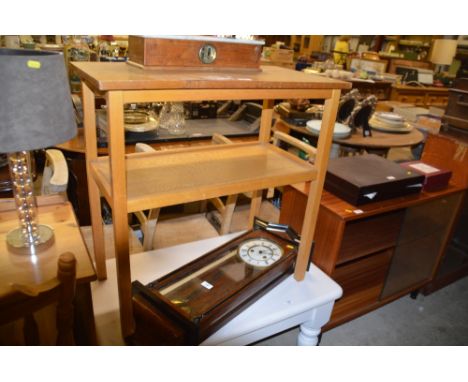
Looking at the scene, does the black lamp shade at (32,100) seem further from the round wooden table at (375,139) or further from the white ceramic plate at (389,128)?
the white ceramic plate at (389,128)

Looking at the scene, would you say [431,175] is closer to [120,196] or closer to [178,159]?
[178,159]

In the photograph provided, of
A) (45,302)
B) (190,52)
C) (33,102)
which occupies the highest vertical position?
(190,52)

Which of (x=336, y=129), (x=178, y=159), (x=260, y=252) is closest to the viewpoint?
(x=178, y=159)

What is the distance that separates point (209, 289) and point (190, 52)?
0.66 m

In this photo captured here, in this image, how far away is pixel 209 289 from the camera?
1.10 meters

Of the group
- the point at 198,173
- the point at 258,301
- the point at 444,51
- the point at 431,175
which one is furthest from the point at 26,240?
the point at 444,51

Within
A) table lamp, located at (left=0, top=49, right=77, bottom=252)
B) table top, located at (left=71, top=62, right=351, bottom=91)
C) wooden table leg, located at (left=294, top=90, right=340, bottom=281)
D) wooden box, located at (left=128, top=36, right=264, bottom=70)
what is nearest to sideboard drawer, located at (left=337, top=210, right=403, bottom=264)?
wooden table leg, located at (left=294, top=90, right=340, bottom=281)

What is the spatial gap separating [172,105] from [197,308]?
1.72m

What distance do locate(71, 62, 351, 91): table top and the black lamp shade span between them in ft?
0.21

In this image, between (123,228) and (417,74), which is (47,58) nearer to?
(123,228)

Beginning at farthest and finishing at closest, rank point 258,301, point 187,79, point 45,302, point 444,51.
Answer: point 444,51
point 258,301
point 187,79
point 45,302

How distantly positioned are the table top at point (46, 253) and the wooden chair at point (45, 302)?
0.04 ft

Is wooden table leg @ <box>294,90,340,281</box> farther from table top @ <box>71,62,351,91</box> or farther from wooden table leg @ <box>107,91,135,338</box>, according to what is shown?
wooden table leg @ <box>107,91,135,338</box>
